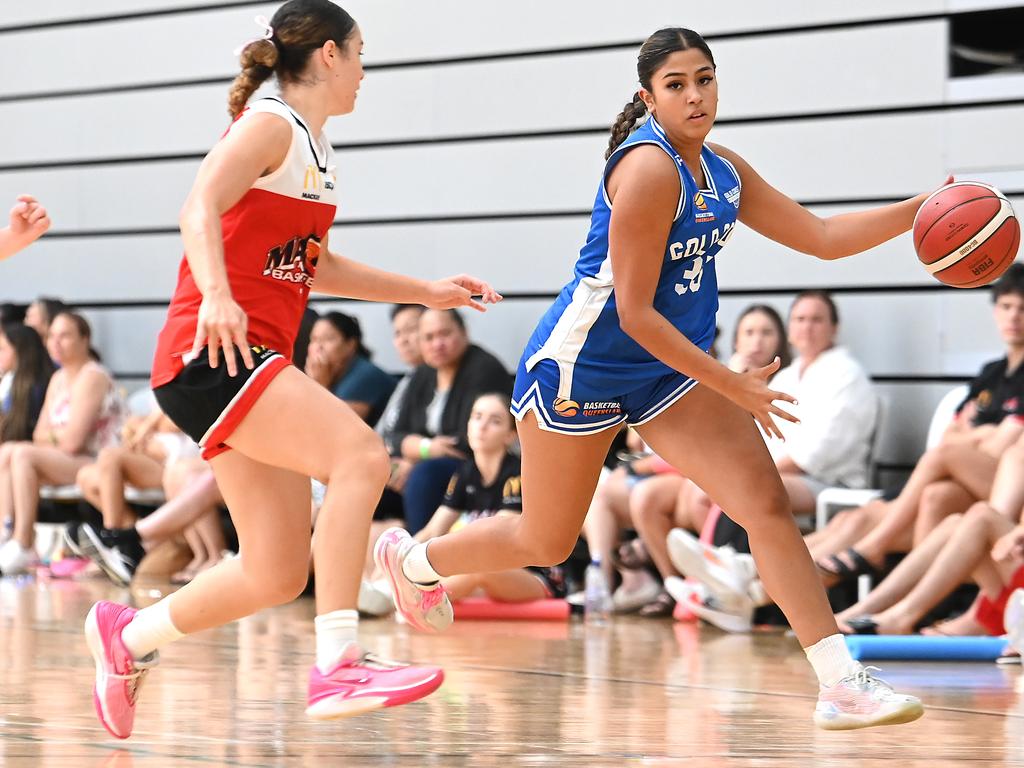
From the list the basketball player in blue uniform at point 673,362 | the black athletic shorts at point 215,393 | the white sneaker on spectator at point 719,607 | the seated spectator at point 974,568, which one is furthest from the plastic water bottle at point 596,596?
the black athletic shorts at point 215,393

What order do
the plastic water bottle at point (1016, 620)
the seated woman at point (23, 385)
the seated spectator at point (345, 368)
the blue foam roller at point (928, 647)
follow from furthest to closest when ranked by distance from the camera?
1. the seated woman at point (23, 385)
2. the seated spectator at point (345, 368)
3. the blue foam roller at point (928, 647)
4. the plastic water bottle at point (1016, 620)

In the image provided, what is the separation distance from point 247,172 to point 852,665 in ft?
5.66

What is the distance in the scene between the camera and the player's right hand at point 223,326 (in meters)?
3.11

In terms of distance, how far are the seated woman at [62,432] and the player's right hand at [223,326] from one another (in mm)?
6173

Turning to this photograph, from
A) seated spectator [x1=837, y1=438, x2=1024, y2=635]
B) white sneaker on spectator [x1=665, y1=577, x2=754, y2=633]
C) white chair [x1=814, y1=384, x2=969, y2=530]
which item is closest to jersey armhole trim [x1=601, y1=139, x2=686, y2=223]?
seated spectator [x1=837, y1=438, x2=1024, y2=635]

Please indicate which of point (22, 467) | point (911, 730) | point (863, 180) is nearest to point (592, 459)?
point (911, 730)

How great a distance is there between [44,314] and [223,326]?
22.9ft

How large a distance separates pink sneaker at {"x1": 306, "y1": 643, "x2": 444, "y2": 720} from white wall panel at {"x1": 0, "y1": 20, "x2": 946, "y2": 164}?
532 cm

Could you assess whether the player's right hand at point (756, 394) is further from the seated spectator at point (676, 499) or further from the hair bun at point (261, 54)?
the seated spectator at point (676, 499)

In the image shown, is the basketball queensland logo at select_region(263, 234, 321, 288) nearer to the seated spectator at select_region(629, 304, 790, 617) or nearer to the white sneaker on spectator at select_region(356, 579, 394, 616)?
the white sneaker on spectator at select_region(356, 579, 394, 616)

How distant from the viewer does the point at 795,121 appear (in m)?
8.04

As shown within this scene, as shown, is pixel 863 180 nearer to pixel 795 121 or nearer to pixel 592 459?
pixel 795 121

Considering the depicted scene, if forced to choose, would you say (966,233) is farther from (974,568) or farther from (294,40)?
(974,568)

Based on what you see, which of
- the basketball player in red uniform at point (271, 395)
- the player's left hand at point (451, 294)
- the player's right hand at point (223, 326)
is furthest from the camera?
the player's left hand at point (451, 294)
